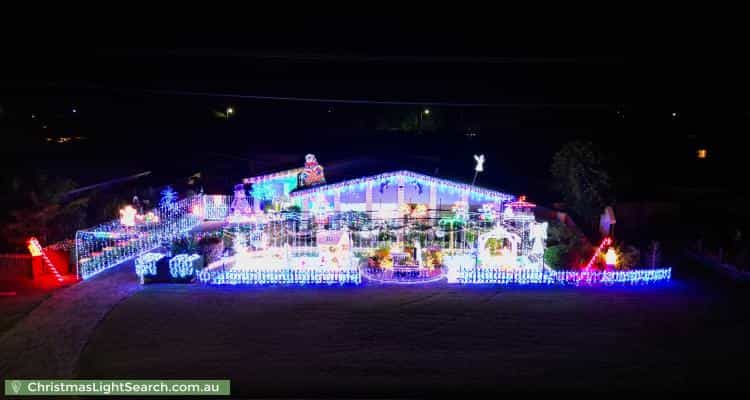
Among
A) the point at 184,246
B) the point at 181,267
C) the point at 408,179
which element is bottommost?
the point at 181,267

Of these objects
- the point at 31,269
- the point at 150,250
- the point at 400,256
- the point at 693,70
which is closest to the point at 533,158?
the point at 693,70

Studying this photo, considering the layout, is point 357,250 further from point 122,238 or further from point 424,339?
point 122,238

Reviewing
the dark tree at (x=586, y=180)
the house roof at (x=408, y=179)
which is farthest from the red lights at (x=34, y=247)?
the dark tree at (x=586, y=180)

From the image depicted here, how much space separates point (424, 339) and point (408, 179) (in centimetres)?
960

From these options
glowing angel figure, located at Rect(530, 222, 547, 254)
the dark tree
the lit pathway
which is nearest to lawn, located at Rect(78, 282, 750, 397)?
the lit pathway

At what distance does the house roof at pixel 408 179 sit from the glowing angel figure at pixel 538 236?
364cm

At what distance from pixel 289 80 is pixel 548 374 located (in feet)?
75.3

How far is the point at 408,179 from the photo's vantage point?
19.7m

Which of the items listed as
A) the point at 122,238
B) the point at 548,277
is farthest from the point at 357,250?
the point at 122,238

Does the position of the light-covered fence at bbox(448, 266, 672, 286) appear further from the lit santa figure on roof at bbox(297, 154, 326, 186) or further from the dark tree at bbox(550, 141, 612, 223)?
the lit santa figure on roof at bbox(297, 154, 326, 186)

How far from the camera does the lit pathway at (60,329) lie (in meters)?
9.58

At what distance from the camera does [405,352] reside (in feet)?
33.6

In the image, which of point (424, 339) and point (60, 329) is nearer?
point (424, 339)

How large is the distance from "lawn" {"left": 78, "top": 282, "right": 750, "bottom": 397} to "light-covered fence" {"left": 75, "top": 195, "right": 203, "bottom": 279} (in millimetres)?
2666
